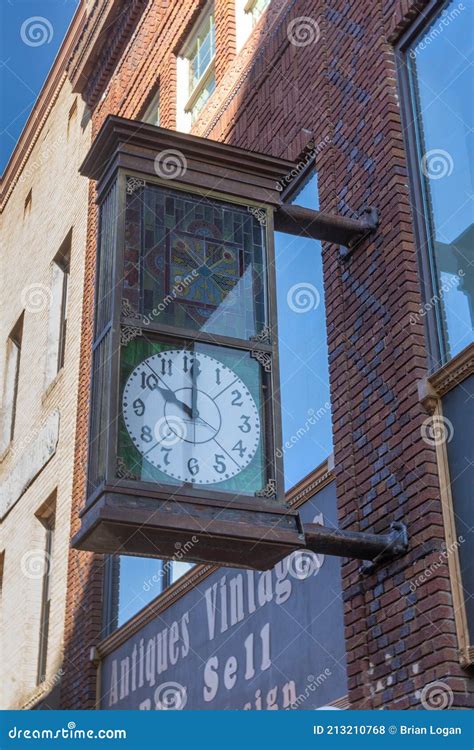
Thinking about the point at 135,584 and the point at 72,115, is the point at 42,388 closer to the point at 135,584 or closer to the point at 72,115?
the point at 72,115

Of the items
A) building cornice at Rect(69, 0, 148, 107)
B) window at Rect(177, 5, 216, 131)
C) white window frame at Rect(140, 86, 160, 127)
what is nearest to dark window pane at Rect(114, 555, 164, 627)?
window at Rect(177, 5, 216, 131)

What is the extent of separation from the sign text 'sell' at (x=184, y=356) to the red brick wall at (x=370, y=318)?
849mm

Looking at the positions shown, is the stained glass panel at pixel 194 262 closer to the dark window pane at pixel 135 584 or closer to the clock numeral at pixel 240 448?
the clock numeral at pixel 240 448

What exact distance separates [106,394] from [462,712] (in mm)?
2629

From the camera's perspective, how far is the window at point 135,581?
10.6 m

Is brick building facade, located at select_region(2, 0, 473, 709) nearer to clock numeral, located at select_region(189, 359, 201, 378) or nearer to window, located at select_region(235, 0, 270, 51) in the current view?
window, located at select_region(235, 0, 270, 51)

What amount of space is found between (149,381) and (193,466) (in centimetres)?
58

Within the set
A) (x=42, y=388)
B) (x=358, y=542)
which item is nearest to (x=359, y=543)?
(x=358, y=542)

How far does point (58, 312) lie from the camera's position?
16.4 metres

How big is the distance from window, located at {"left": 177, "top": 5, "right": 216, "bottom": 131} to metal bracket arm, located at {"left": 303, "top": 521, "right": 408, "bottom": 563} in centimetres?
722

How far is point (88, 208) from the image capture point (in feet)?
51.5

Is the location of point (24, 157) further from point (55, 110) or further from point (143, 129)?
point (143, 129)

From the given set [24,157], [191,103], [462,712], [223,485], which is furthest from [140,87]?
[462,712]

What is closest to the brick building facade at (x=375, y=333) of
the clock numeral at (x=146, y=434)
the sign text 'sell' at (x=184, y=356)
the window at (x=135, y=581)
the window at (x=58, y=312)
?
the window at (x=135, y=581)
